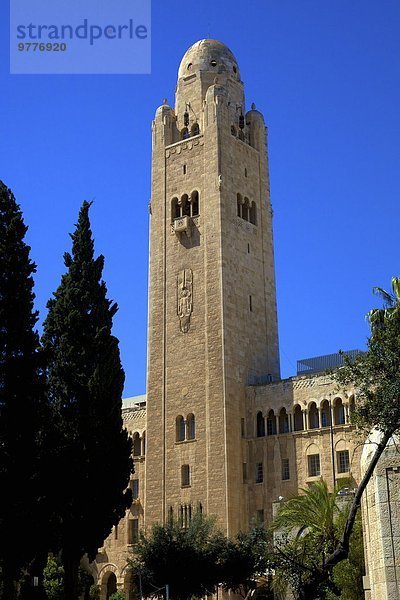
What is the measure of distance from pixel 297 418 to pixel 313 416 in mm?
997

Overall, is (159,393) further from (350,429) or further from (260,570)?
(260,570)

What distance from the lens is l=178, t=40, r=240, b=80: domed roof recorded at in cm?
5272

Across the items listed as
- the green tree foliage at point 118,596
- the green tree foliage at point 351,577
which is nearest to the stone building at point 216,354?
the green tree foliage at point 118,596

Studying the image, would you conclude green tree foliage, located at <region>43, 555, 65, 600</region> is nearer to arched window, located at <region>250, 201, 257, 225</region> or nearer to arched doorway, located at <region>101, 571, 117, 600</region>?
arched doorway, located at <region>101, 571, 117, 600</region>

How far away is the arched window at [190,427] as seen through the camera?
44912 millimetres

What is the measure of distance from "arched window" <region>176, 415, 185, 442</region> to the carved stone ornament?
483 cm

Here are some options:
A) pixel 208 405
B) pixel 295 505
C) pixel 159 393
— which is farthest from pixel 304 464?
pixel 295 505

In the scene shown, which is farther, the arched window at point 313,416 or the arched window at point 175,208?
the arched window at point 175,208

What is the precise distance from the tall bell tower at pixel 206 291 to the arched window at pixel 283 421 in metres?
2.08

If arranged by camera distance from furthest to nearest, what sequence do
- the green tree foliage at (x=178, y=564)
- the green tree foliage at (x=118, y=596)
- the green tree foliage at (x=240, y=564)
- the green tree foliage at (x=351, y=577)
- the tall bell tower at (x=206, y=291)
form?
the tall bell tower at (x=206, y=291)
the green tree foliage at (x=118, y=596)
the green tree foliage at (x=240, y=564)
the green tree foliage at (x=178, y=564)
the green tree foliage at (x=351, y=577)

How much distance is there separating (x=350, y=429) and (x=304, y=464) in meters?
3.16

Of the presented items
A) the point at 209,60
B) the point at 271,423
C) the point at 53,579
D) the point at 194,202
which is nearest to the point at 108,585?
the point at 53,579

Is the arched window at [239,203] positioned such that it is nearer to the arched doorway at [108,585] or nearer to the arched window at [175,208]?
the arched window at [175,208]

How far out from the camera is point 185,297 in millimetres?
47500
